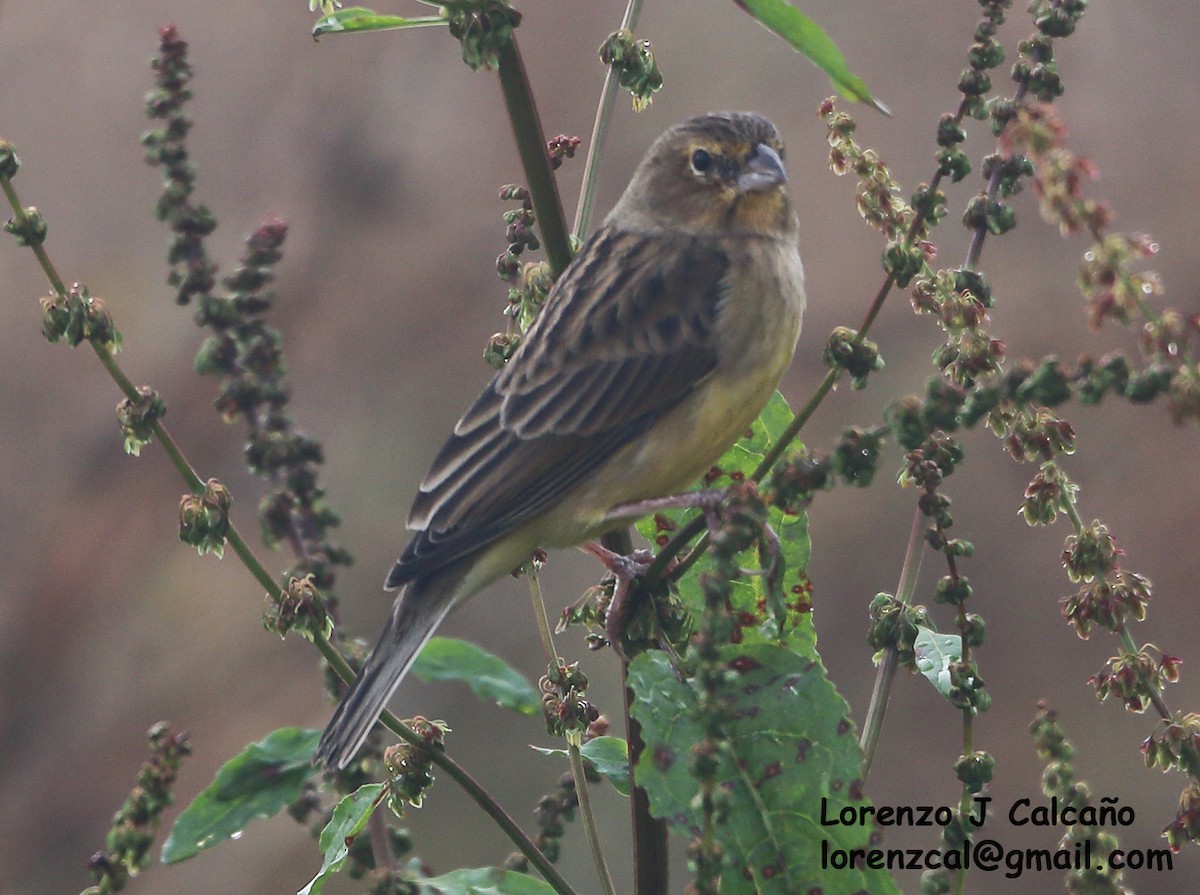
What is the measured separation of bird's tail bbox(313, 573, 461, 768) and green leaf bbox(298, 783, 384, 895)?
10 cm

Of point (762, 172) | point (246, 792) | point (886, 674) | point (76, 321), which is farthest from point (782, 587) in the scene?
point (762, 172)

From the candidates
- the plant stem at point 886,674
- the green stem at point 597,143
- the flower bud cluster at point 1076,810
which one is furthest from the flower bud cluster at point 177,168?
the flower bud cluster at point 1076,810

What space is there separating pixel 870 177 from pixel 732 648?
0.62 metres

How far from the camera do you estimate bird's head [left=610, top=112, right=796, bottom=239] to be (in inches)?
125

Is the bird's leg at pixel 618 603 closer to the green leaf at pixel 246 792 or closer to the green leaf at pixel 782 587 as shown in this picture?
the green leaf at pixel 782 587

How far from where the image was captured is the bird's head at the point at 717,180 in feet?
10.4

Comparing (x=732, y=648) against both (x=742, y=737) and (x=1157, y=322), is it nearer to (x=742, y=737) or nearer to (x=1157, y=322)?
(x=742, y=737)

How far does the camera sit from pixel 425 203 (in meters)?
6.40

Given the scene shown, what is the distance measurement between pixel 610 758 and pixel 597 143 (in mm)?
882

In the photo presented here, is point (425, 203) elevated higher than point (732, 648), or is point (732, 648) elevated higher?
point (425, 203)

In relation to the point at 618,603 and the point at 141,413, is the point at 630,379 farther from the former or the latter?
the point at 141,413

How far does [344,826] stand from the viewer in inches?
76.7

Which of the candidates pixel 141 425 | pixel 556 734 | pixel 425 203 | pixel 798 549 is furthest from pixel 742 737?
pixel 425 203

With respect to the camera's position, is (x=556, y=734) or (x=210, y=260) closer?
(x=556, y=734)
